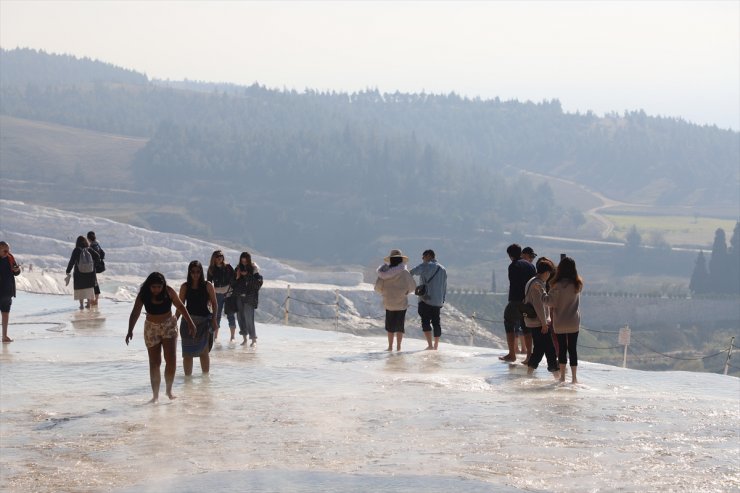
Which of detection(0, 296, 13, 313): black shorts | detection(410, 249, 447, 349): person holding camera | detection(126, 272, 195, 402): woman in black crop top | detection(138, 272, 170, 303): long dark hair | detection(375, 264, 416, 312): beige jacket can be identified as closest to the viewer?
detection(138, 272, 170, 303): long dark hair

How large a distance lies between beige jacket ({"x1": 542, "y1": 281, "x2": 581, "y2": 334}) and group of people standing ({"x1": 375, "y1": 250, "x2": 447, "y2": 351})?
3.05 meters

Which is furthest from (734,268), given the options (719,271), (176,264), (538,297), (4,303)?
(538,297)

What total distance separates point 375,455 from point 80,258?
11694 mm

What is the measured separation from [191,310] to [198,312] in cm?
8

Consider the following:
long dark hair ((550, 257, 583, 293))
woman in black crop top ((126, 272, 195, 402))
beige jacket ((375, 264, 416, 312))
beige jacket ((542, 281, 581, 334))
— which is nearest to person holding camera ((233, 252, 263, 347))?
beige jacket ((375, 264, 416, 312))

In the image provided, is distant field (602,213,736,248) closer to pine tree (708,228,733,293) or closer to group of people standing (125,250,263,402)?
pine tree (708,228,733,293)

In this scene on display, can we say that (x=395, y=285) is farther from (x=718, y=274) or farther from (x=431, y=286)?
(x=718, y=274)

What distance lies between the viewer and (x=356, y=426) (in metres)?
10.6

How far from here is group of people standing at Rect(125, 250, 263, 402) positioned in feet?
37.6

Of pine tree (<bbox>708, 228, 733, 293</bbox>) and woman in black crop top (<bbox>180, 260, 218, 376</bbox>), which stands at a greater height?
woman in black crop top (<bbox>180, 260, 218, 376</bbox>)

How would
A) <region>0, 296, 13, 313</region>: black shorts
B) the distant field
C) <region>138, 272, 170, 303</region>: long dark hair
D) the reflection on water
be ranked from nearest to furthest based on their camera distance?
1. the reflection on water
2. <region>138, 272, 170, 303</region>: long dark hair
3. <region>0, 296, 13, 313</region>: black shorts
4. the distant field

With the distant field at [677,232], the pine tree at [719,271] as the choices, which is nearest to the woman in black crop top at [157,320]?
the pine tree at [719,271]

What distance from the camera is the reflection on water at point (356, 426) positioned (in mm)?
8648

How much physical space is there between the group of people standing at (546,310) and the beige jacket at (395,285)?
174 centimetres
